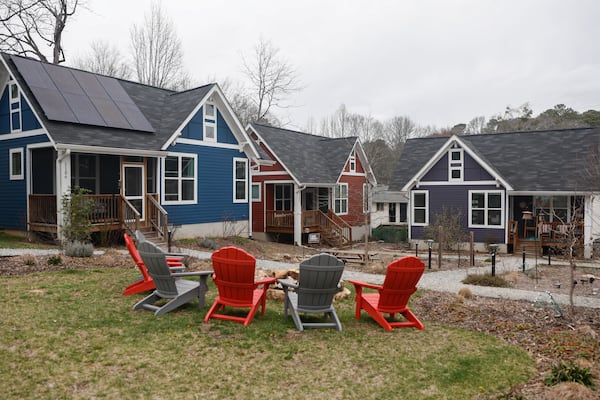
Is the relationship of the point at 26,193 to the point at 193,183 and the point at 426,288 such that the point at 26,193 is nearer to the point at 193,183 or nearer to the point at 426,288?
the point at 193,183

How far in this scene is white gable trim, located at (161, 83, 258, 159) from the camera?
701 inches

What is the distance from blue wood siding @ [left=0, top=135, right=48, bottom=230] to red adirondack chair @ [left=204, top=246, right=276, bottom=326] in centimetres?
1180

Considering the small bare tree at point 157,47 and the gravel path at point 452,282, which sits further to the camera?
the small bare tree at point 157,47

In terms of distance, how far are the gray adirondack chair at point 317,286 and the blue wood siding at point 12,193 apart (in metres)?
12.7

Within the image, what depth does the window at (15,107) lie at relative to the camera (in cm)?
1620

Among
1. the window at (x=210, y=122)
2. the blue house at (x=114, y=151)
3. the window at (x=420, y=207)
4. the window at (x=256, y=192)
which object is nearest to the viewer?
the blue house at (x=114, y=151)

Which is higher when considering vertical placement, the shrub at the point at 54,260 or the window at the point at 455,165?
the window at the point at 455,165

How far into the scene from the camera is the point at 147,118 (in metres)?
18.4

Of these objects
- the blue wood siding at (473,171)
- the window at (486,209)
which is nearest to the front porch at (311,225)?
the window at (486,209)

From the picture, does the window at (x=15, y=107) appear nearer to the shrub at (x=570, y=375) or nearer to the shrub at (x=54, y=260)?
the shrub at (x=54, y=260)

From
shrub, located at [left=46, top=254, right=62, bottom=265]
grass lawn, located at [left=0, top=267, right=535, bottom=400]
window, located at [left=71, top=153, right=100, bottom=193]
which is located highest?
window, located at [left=71, top=153, right=100, bottom=193]

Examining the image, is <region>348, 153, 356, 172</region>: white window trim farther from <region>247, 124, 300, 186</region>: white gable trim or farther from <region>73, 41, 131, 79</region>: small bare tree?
<region>73, 41, 131, 79</region>: small bare tree

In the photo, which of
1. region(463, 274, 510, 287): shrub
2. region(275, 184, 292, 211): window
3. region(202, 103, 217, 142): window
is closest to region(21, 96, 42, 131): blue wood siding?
region(202, 103, 217, 142): window

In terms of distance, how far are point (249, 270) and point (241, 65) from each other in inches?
1446
